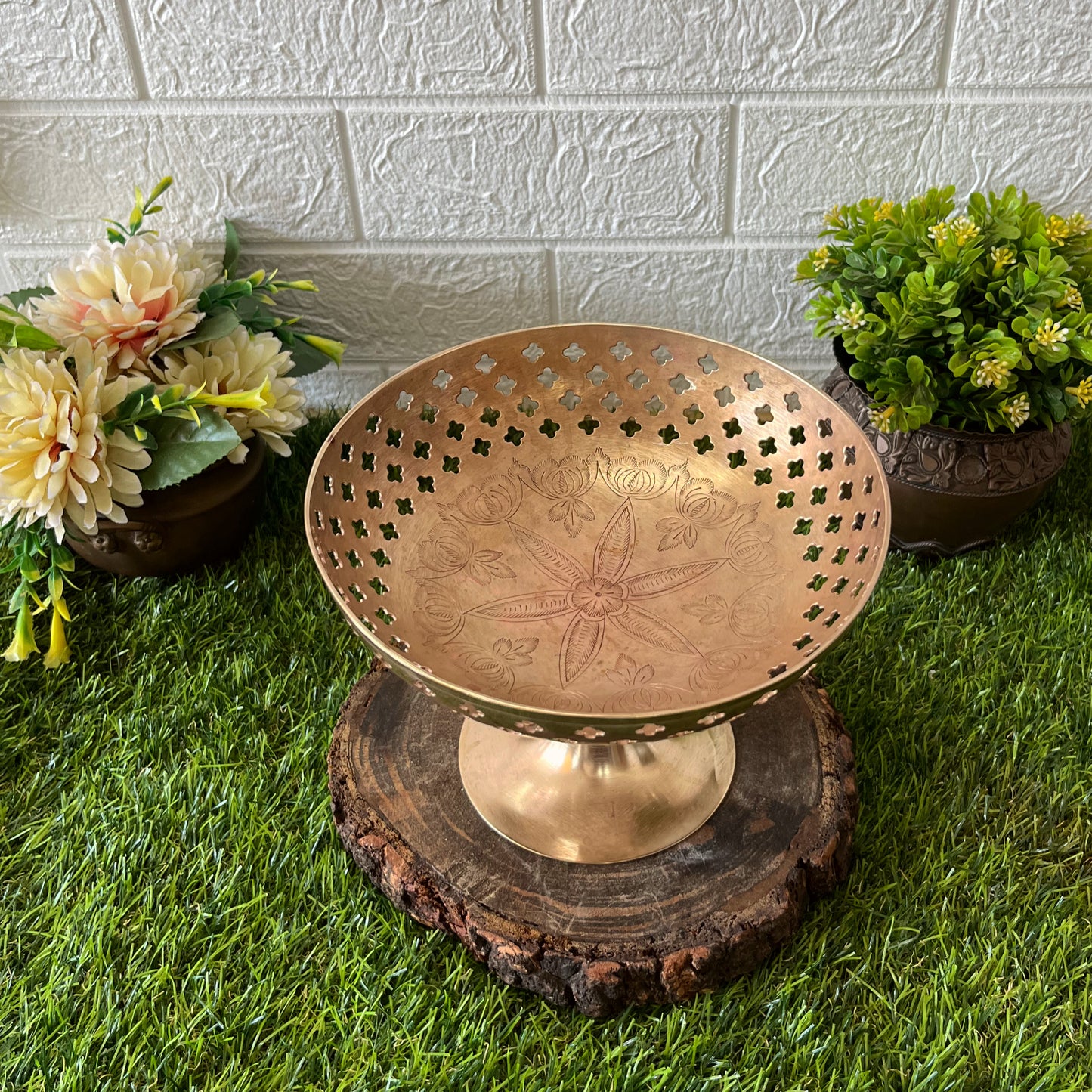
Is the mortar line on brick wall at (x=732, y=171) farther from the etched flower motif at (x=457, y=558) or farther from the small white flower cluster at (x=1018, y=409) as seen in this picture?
the etched flower motif at (x=457, y=558)

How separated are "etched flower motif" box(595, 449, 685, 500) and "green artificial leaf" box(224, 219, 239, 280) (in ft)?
1.86

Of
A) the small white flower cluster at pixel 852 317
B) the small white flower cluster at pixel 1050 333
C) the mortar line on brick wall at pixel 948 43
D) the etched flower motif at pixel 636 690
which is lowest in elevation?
the etched flower motif at pixel 636 690

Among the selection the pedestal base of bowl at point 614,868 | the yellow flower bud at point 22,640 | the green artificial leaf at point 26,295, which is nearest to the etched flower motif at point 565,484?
the pedestal base of bowl at point 614,868

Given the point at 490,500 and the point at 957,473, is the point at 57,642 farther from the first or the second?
the point at 957,473

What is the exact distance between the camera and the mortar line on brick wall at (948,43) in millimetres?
1179

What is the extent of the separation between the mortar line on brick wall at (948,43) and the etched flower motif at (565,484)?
62cm

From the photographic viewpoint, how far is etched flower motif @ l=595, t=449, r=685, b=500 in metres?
1.09

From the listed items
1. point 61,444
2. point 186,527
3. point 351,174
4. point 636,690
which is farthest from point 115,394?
point 636,690

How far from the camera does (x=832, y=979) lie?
0.95 metres

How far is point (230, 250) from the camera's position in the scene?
1.34m

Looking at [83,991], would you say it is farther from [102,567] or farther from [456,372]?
[456,372]

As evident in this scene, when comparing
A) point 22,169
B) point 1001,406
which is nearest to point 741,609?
point 1001,406

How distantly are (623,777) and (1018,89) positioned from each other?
92 cm

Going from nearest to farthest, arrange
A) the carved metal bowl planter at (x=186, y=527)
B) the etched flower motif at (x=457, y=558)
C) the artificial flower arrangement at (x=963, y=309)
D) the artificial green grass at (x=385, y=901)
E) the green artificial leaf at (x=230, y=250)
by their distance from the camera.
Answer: the artificial green grass at (x=385, y=901), the etched flower motif at (x=457, y=558), the artificial flower arrangement at (x=963, y=309), the carved metal bowl planter at (x=186, y=527), the green artificial leaf at (x=230, y=250)
